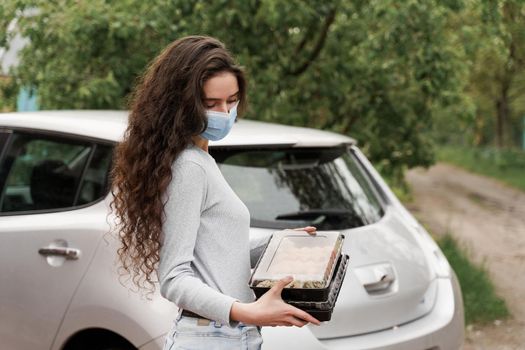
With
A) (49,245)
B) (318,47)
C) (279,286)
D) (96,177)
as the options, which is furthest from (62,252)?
(318,47)

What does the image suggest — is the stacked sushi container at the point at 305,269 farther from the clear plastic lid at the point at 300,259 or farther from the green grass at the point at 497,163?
the green grass at the point at 497,163

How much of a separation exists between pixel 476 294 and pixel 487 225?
6823mm

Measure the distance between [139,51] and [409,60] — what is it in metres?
2.27

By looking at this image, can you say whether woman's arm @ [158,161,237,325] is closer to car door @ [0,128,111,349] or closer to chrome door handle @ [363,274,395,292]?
car door @ [0,128,111,349]

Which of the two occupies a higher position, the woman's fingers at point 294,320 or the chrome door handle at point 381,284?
the woman's fingers at point 294,320

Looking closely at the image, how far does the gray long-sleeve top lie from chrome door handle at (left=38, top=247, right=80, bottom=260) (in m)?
1.38

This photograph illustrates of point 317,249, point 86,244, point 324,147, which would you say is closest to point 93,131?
point 86,244

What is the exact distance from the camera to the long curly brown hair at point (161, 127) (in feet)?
7.06

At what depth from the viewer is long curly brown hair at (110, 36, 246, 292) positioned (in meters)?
2.15

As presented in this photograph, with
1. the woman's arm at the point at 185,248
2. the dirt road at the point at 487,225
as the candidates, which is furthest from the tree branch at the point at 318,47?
the woman's arm at the point at 185,248

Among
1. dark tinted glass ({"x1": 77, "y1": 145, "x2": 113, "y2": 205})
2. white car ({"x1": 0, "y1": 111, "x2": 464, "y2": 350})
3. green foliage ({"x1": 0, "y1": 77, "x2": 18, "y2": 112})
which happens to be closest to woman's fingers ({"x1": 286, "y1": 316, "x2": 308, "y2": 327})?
white car ({"x1": 0, "y1": 111, "x2": 464, "y2": 350})

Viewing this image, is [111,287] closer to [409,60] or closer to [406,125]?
[409,60]

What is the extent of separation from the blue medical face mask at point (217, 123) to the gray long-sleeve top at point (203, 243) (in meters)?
0.05

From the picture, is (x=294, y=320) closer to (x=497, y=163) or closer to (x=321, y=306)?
(x=321, y=306)
